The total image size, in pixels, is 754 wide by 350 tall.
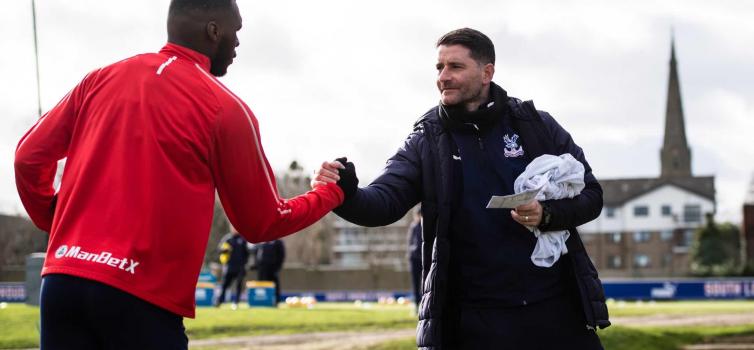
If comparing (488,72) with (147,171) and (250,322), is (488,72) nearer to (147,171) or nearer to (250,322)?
(147,171)

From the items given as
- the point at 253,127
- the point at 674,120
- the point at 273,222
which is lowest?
the point at 273,222

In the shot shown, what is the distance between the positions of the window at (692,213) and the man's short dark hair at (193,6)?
394ft

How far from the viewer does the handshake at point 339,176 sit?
5042 millimetres

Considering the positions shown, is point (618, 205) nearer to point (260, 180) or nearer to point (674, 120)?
point (674, 120)

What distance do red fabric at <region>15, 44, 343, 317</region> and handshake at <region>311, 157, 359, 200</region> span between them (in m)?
0.89

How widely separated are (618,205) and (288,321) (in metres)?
106

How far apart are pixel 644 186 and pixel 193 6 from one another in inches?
4842

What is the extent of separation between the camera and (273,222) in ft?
13.8

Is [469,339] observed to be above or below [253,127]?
below

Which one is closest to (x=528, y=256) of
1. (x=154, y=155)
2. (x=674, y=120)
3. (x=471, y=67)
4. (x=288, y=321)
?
(x=471, y=67)

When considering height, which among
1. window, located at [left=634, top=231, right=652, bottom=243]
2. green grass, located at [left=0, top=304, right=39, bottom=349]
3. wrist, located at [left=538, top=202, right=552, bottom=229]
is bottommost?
green grass, located at [left=0, top=304, right=39, bottom=349]

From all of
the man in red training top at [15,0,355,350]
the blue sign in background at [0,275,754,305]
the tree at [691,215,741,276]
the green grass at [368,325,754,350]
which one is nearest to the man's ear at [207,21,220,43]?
the man in red training top at [15,0,355,350]

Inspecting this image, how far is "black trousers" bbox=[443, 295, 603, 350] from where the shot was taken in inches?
206

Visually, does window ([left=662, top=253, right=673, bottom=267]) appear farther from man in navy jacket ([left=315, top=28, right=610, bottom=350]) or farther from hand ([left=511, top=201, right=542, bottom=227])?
hand ([left=511, top=201, right=542, bottom=227])
